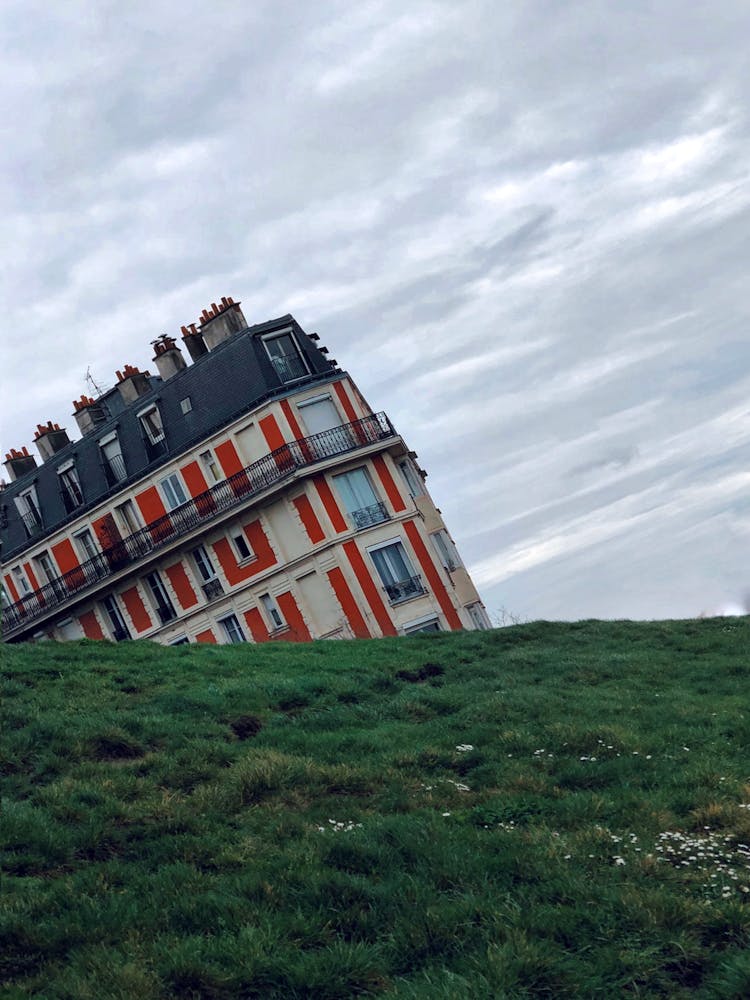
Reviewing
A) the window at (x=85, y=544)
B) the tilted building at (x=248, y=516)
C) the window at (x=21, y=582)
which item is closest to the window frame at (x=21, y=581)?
the window at (x=21, y=582)

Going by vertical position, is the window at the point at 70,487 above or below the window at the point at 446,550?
above

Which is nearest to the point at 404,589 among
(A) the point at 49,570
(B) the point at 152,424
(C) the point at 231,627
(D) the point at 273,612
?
(D) the point at 273,612

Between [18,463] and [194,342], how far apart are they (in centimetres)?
1880

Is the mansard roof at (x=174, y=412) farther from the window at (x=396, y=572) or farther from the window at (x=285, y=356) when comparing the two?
the window at (x=396, y=572)

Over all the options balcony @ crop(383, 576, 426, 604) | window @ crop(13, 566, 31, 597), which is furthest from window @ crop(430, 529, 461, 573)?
window @ crop(13, 566, 31, 597)

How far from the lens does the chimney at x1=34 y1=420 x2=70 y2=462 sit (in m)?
62.4

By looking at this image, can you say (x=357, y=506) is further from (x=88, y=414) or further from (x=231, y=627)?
(x=88, y=414)

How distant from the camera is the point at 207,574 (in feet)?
171

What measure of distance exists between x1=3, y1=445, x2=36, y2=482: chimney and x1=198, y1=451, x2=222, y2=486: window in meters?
19.8

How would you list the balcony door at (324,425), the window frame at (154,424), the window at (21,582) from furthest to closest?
the window at (21,582), the window frame at (154,424), the balcony door at (324,425)

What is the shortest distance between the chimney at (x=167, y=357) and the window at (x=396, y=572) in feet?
54.8

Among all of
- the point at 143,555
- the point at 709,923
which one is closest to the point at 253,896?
the point at 709,923

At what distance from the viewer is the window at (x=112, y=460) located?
5569 cm

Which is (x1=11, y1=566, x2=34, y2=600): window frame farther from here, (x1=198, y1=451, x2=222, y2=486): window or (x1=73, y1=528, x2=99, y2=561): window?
(x1=198, y1=451, x2=222, y2=486): window
